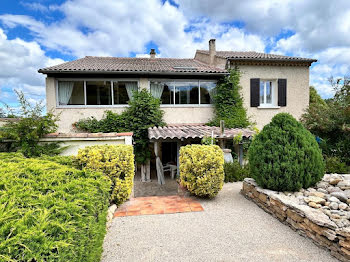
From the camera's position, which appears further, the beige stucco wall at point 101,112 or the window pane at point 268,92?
the window pane at point 268,92

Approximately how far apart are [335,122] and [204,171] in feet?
27.9

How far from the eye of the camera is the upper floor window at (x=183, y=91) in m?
13.3

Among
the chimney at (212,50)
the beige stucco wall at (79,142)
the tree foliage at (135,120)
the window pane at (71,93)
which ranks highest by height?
the chimney at (212,50)

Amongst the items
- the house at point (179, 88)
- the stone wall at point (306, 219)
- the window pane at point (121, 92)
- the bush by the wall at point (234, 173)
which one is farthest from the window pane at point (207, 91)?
the stone wall at point (306, 219)

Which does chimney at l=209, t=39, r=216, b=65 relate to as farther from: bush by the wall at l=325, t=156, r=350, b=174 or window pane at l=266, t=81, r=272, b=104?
bush by the wall at l=325, t=156, r=350, b=174

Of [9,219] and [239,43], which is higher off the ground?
[239,43]

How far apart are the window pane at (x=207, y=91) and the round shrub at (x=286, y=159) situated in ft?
25.1

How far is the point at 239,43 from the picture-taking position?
20.3 m

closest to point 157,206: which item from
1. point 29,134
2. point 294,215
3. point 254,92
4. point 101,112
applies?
point 294,215

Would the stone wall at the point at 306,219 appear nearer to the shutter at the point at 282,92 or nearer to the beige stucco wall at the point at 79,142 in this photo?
the beige stucco wall at the point at 79,142

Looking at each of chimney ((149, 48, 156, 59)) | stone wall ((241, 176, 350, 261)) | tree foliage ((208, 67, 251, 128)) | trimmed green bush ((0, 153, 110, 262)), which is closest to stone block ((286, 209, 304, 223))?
stone wall ((241, 176, 350, 261))

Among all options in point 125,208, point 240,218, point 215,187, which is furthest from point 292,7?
point 125,208

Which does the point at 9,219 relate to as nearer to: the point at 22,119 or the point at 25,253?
the point at 25,253

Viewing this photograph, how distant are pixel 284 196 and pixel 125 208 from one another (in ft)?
14.3
